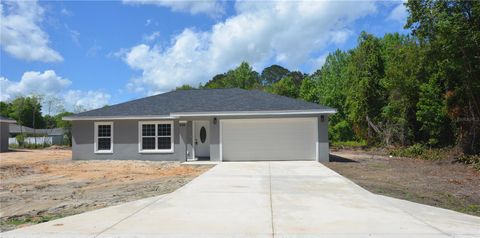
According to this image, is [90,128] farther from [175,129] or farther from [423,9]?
[423,9]

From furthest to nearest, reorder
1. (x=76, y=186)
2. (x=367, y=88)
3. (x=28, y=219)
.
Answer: (x=367, y=88) < (x=76, y=186) < (x=28, y=219)

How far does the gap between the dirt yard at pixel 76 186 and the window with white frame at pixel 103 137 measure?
4.70ft

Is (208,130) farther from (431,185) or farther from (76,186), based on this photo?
(431,185)

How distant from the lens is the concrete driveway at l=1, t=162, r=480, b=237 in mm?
6070

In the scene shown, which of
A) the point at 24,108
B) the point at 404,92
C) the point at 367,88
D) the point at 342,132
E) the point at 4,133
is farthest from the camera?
the point at 24,108

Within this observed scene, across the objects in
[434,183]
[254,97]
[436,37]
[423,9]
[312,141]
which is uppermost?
[423,9]

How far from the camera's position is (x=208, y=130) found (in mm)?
20734

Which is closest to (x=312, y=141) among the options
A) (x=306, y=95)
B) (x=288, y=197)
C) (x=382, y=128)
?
(x=288, y=197)

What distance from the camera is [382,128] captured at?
3092 cm

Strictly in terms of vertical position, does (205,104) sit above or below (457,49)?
below

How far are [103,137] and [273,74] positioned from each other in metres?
55.6

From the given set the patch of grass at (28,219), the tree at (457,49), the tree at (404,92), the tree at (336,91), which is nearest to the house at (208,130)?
the tree at (457,49)

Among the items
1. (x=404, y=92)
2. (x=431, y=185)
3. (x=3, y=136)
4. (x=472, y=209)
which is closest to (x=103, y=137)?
(x=3, y=136)

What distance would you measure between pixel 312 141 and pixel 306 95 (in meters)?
32.1
